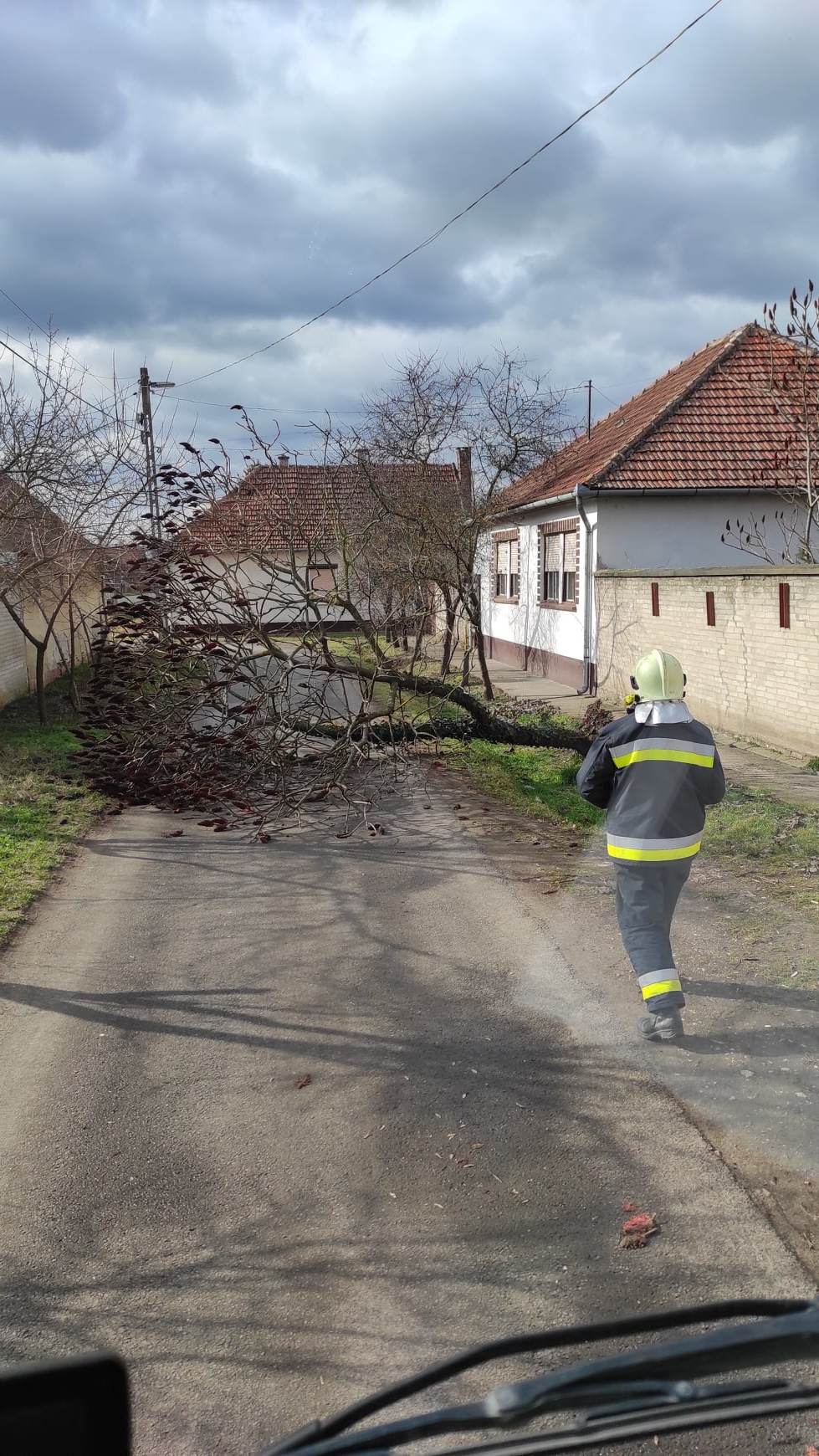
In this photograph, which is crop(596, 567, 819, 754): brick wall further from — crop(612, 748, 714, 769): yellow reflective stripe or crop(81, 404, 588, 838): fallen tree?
crop(612, 748, 714, 769): yellow reflective stripe

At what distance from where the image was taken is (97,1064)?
15.4 ft

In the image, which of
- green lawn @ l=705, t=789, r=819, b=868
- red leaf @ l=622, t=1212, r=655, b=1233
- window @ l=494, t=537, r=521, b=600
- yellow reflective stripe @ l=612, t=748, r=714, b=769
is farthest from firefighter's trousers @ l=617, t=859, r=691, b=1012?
window @ l=494, t=537, r=521, b=600

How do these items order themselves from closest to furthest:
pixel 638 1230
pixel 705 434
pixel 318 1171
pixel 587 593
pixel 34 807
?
pixel 638 1230 → pixel 318 1171 → pixel 34 807 → pixel 587 593 → pixel 705 434

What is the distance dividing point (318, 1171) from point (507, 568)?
2213cm

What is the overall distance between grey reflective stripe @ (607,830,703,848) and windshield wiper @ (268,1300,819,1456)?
3.53 m

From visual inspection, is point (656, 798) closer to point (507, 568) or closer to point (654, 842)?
→ point (654, 842)

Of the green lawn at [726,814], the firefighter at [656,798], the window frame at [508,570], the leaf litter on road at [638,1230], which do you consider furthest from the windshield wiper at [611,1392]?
the window frame at [508,570]

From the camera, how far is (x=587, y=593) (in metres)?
17.5

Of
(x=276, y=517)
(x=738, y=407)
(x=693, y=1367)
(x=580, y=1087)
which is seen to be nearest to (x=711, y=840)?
(x=580, y=1087)

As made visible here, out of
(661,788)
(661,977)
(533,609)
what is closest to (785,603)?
(661,788)

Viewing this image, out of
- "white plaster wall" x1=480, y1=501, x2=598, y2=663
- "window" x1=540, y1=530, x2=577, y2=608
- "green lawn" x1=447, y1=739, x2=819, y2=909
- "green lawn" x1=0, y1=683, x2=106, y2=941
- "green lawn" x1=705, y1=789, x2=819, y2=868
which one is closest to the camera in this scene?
"green lawn" x1=447, y1=739, x2=819, y2=909

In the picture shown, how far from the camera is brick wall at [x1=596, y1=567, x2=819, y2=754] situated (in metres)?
11.4

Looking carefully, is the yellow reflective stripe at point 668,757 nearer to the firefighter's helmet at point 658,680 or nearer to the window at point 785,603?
the firefighter's helmet at point 658,680

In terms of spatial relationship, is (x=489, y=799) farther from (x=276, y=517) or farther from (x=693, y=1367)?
(x=693, y=1367)
